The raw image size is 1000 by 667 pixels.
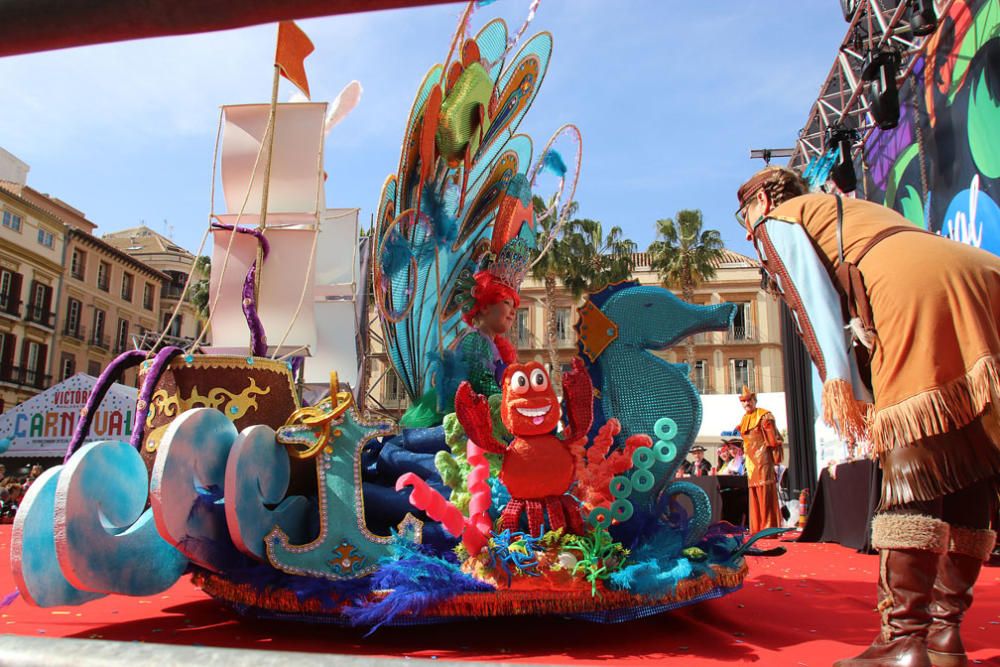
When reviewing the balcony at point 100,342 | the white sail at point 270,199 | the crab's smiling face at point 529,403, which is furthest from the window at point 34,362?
the crab's smiling face at point 529,403

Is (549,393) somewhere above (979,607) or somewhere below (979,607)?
above

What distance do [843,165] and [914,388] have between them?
709 cm

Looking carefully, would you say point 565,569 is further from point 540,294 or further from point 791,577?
point 540,294

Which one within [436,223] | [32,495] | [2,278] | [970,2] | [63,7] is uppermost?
[2,278]

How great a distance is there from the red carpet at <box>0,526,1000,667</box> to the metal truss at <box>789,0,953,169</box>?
5.56m

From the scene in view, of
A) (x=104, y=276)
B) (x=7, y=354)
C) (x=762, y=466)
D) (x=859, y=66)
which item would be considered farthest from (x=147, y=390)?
(x=104, y=276)

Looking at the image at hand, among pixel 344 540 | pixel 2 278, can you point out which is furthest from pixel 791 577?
pixel 2 278

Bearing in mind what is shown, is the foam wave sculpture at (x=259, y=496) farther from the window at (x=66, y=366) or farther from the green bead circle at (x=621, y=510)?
the window at (x=66, y=366)

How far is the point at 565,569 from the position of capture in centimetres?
285

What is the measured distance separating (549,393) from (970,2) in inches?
215

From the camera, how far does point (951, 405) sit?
2051 millimetres

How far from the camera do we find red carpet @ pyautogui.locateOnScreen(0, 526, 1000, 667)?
2746mm

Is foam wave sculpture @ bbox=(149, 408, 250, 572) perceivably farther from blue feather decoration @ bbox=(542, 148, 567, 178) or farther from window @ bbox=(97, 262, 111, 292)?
window @ bbox=(97, 262, 111, 292)

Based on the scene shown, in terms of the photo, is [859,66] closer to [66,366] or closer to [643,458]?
Result: [643,458]
